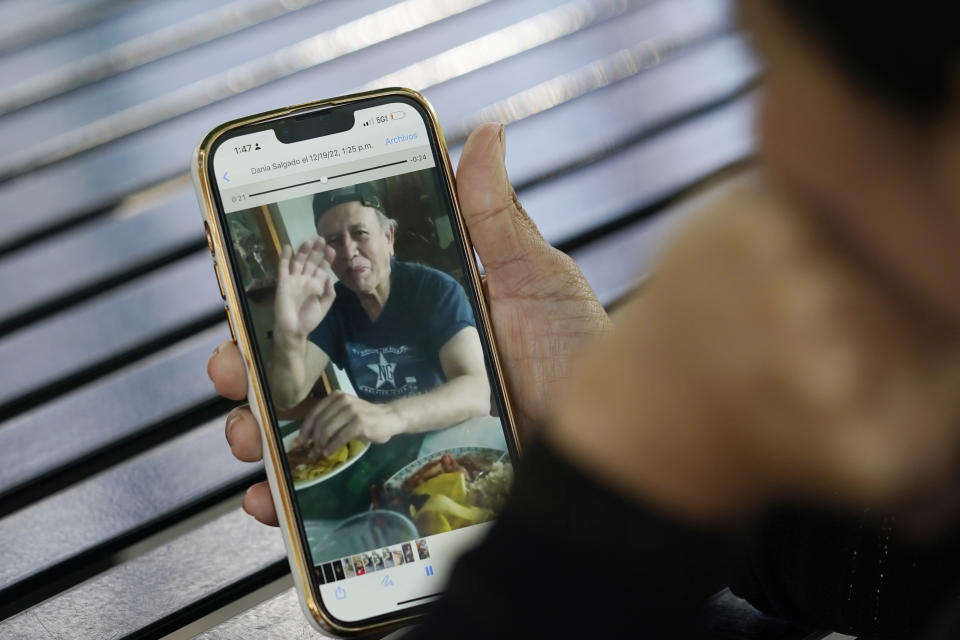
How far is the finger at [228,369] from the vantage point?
0.52 metres

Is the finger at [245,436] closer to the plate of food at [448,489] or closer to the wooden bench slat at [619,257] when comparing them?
the plate of food at [448,489]

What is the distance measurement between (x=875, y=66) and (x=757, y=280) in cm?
4

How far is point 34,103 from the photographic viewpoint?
0.91 meters

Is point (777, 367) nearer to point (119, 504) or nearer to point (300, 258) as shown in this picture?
point (300, 258)

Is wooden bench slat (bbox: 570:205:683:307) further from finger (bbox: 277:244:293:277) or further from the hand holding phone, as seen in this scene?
finger (bbox: 277:244:293:277)

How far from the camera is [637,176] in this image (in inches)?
32.1

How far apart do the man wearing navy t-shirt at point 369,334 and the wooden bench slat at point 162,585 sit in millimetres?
93

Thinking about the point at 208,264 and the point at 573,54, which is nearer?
the point at 208,264

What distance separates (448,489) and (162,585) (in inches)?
6.7

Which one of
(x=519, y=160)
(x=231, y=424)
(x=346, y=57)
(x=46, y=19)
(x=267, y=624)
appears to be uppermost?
(x=46, y=19)

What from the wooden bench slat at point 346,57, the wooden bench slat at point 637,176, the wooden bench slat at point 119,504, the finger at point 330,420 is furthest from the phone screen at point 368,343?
A: the wooden bench slat at point 346,57

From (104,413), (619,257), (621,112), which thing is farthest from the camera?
(621,112)

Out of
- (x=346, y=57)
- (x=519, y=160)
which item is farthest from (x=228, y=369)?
(x=346, y=57)

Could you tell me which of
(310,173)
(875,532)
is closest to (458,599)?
(875,532)
